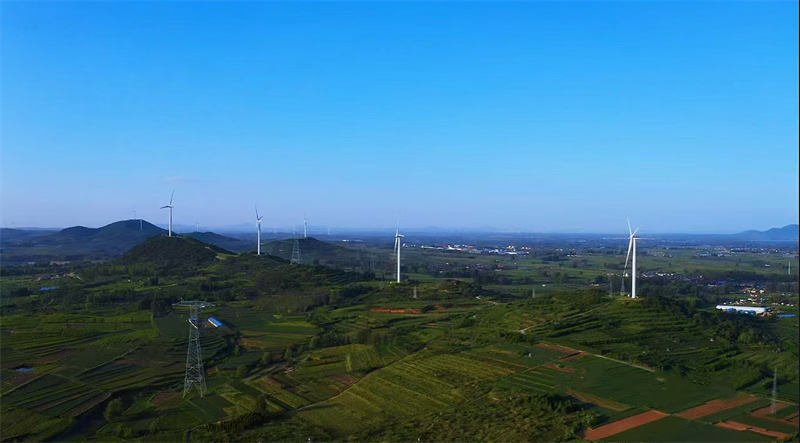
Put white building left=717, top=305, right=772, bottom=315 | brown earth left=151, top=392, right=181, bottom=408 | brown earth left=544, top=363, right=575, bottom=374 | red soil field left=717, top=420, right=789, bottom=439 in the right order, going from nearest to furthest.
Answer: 1. red soil field left=717, top=420, right=789, bottom=439
2. brown earth left=151, top=392, right=181, bottom=408
3. brown earth left=544, top=363, right=575, bottom=374
4. white building left=717, top=305, right=772, bottom=315

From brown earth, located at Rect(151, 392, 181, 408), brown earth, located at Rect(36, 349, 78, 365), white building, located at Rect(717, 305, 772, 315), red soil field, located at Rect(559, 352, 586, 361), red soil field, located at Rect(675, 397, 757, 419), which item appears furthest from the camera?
white building, located at Rect(717, 305, 772, 315)

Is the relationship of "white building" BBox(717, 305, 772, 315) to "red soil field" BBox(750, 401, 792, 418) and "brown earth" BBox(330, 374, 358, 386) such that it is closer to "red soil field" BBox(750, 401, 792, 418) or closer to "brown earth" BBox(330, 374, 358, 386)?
"red soil field" BBox(750, 401, 792, 418)

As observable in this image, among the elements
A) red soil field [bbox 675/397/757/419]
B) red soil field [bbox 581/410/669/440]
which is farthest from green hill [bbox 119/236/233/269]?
red soil field [bbox 675/397/757/419]

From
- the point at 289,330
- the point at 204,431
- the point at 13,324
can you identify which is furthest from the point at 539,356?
the point at 13,324

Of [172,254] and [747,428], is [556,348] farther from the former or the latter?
[172,254]

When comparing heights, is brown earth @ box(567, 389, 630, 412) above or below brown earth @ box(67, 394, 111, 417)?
above

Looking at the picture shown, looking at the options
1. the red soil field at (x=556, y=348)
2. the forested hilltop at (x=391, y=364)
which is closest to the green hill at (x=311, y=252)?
the forested hilltop at (x=391, y=364)

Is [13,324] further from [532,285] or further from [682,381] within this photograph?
[532,285]

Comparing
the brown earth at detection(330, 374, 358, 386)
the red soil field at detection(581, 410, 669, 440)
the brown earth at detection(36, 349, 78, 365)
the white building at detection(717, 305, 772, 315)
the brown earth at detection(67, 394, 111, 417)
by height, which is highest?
the white building at detection(717, 305, 772, 315)
